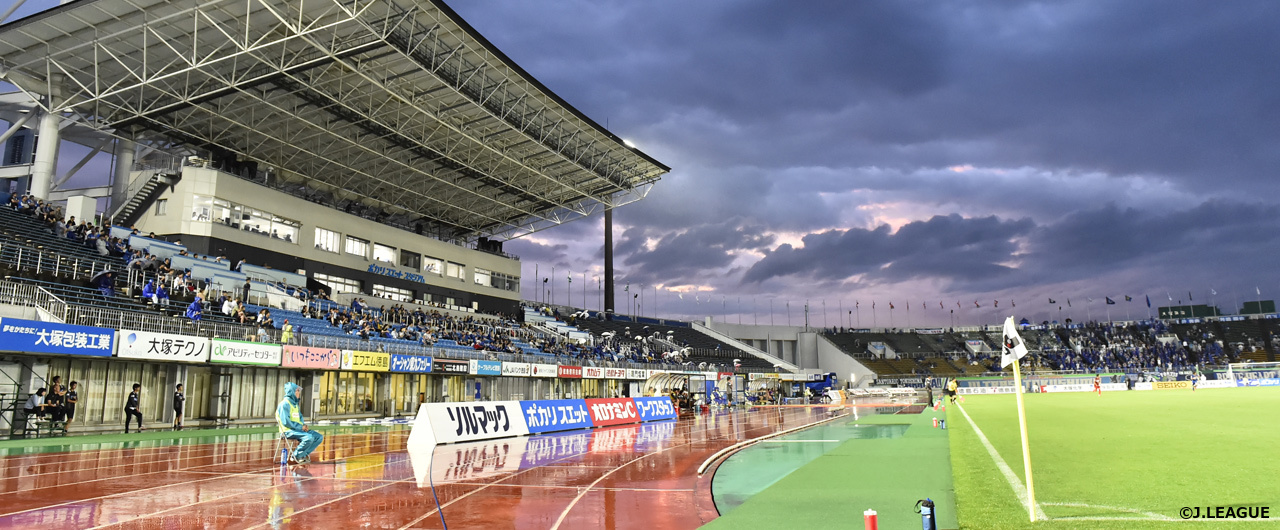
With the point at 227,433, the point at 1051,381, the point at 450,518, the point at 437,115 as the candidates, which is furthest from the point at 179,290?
the point at 1051,381

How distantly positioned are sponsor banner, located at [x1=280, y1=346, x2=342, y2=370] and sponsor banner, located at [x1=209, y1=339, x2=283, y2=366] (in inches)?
17.0

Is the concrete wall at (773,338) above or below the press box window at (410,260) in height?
below

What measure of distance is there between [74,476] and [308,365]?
695 inches

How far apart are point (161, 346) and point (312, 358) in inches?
255

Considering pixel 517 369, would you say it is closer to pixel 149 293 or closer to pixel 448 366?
pixel 448 366

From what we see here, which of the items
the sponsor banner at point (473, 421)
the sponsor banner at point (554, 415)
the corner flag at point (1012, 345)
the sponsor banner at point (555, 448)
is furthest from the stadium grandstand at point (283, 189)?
the corner flag at point (1012, 345)

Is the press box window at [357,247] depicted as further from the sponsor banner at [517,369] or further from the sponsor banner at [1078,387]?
the sponsor banner at [1078,387]

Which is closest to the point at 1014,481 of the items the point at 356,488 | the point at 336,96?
the point at 356,488

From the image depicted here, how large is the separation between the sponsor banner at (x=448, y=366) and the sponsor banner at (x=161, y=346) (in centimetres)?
1243

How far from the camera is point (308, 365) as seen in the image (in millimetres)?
29344

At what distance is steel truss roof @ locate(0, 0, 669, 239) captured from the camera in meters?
32.3

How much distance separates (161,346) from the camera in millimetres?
23641

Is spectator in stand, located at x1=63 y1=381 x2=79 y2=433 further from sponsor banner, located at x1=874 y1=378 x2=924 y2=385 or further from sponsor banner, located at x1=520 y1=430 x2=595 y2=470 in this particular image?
sponsor banner, located at x1=874 y1=378 x2=924 y2=385

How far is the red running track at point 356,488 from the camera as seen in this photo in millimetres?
8617
